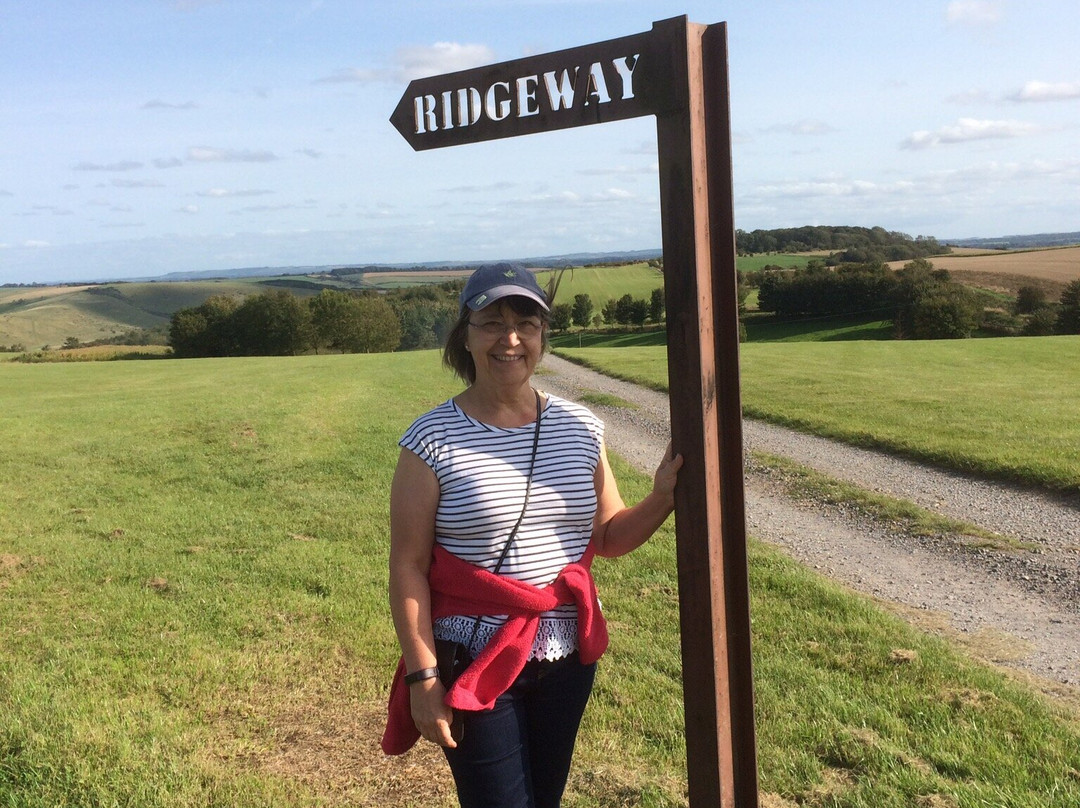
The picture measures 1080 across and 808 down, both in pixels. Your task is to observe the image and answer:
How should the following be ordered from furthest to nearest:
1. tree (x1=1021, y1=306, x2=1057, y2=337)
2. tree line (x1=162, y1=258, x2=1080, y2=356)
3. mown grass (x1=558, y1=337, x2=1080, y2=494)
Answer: tree line (x1=162, y1=258, x2=1080, y2=356), tree (x1=1021, y1=306, x2=1057, y2=337), mown grass (x1=558, y1=337, x2=1080, y2=494)

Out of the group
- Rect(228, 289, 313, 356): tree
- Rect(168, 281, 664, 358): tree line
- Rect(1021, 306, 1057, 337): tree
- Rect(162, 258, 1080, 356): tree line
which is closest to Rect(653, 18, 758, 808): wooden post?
Rect(162, 258, 1080, 356): tree line

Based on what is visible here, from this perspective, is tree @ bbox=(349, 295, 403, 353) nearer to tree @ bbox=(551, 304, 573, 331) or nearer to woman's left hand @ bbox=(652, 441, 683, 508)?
tree @ bbox=(551, 304, 573, 331)

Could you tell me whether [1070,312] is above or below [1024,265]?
below

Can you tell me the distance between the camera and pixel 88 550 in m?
7.69

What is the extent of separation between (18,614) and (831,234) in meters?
80.4

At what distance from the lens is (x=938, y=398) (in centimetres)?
1653

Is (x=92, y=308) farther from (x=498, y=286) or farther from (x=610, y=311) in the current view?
(x=498, y=286)

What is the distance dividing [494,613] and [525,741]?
361 mm

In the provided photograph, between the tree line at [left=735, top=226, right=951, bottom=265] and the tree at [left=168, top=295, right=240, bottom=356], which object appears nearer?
the tree at [left=168, top=295, right=240, bottom=356]

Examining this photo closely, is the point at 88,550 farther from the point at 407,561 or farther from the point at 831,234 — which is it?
the point at 831,234

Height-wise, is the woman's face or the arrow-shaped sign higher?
the arrow-shaped sign

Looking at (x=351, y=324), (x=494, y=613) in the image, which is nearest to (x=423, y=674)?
(x=494, y=613)

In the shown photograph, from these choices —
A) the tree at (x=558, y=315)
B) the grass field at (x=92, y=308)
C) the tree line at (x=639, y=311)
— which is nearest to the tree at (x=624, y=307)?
the tree line at (x=639, y=311)

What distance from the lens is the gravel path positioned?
18.4ft
